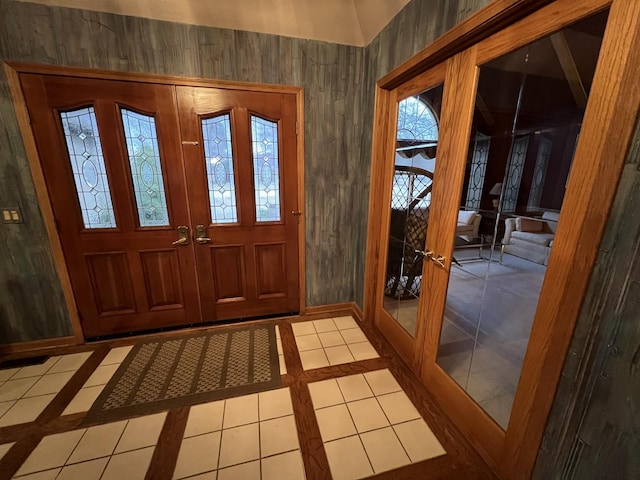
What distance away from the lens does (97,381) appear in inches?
72.3

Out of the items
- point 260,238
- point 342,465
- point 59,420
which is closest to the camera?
point 342,465

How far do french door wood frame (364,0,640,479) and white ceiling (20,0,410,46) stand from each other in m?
0.65

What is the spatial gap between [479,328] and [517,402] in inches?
18.2

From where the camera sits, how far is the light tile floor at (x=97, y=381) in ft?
5.35

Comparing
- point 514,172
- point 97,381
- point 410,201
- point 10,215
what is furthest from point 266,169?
point 97,381

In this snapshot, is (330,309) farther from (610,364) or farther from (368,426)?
(610,364)

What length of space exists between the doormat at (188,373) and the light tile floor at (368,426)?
45 centimetres

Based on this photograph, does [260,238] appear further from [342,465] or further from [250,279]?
[342,465]

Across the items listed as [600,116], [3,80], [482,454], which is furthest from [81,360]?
[600,116]

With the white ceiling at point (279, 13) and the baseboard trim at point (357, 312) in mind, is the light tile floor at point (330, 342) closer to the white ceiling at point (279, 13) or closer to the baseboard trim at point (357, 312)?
the baseboard trim at point (357, 312)

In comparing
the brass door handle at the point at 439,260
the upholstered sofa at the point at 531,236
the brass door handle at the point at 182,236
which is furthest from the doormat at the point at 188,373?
the upholstered sofa at the point at 531,236

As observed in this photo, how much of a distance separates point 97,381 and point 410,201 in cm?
268

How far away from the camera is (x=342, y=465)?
1307 mm

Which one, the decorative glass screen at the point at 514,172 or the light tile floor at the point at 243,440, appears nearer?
the decorative glass screen at the point at 514,172
